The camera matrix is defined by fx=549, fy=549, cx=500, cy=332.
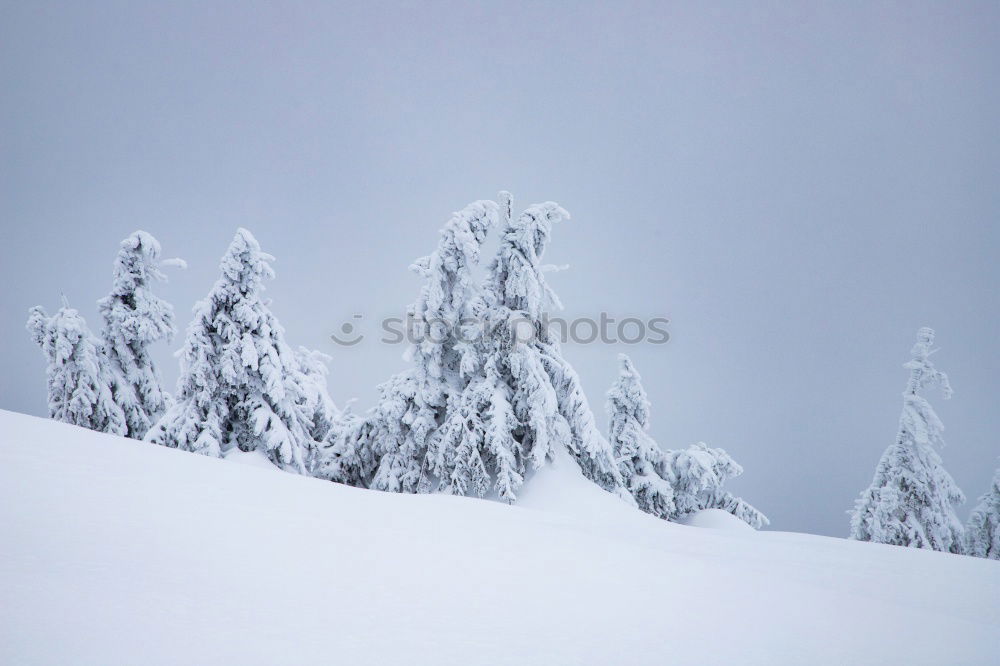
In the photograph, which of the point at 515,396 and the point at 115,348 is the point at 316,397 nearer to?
the point at 515,396

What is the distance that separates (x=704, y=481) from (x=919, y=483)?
1015 cm

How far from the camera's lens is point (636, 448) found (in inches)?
796

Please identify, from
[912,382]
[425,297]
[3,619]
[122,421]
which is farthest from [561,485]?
[912,382]

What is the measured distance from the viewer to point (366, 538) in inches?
195

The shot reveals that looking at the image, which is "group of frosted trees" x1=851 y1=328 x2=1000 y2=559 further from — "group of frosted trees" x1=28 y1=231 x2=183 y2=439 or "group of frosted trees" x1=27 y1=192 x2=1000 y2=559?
"group of frosted trees" x1=28 y1=231 x2=183 y2=439

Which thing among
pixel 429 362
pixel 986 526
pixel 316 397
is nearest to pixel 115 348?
pixel 316 397

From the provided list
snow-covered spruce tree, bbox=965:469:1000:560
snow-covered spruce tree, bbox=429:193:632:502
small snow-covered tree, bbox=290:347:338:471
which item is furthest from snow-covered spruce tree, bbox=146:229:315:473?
snow-covered spruce tree, bbox=965:469:1000:560

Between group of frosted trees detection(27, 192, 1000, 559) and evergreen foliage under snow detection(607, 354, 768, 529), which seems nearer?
group of frosted trees detection(27, 192, 1000, 559)

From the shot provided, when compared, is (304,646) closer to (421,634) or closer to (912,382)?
(421,634)

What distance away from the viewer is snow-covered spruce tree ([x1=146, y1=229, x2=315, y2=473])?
50.4 feet

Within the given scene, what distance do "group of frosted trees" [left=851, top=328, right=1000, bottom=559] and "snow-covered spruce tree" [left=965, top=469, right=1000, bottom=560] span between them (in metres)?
3.70

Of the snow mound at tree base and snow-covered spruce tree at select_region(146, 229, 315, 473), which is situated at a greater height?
snow-covered spruce tree at select_region(146, 229, 315, 473)

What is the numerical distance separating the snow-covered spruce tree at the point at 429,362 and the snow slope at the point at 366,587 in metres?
8.75

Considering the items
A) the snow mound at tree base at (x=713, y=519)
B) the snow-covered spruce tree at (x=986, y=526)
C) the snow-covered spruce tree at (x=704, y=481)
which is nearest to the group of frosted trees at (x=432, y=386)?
the snow-covered spruce tree at (x=704, y=481)
